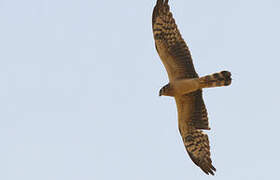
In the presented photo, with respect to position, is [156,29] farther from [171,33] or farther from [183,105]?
[183,105]

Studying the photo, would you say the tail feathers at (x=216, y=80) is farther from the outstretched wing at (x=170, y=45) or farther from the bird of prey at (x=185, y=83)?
the outstretched wing at (x=170, y=45)

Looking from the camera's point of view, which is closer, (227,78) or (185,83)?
(227,78)

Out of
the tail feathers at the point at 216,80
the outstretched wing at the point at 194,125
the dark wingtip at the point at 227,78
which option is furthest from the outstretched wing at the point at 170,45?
the dark wingtip at the point at 227,78

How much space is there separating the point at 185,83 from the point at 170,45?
995 millimetres

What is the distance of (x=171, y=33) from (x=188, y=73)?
1.03 m

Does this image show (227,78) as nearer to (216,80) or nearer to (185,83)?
(216,80)

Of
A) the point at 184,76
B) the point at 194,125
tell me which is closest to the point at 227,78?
the point at 184,76

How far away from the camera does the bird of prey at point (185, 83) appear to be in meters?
10.0

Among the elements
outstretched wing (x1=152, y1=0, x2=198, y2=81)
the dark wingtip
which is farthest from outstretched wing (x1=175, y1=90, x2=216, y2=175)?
the dark wingtip

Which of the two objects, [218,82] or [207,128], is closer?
[218,82]

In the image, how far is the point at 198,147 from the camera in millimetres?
10711

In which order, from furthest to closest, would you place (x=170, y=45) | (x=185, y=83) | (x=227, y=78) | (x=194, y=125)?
1. (x=194, y=125)
2. (x=170, y=45)
3. (x=185, y=83)
4. (x=227, y=78)

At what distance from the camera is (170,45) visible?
1038 cm

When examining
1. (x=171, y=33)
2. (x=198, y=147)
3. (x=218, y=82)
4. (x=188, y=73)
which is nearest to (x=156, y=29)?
(x=171, y=33)
